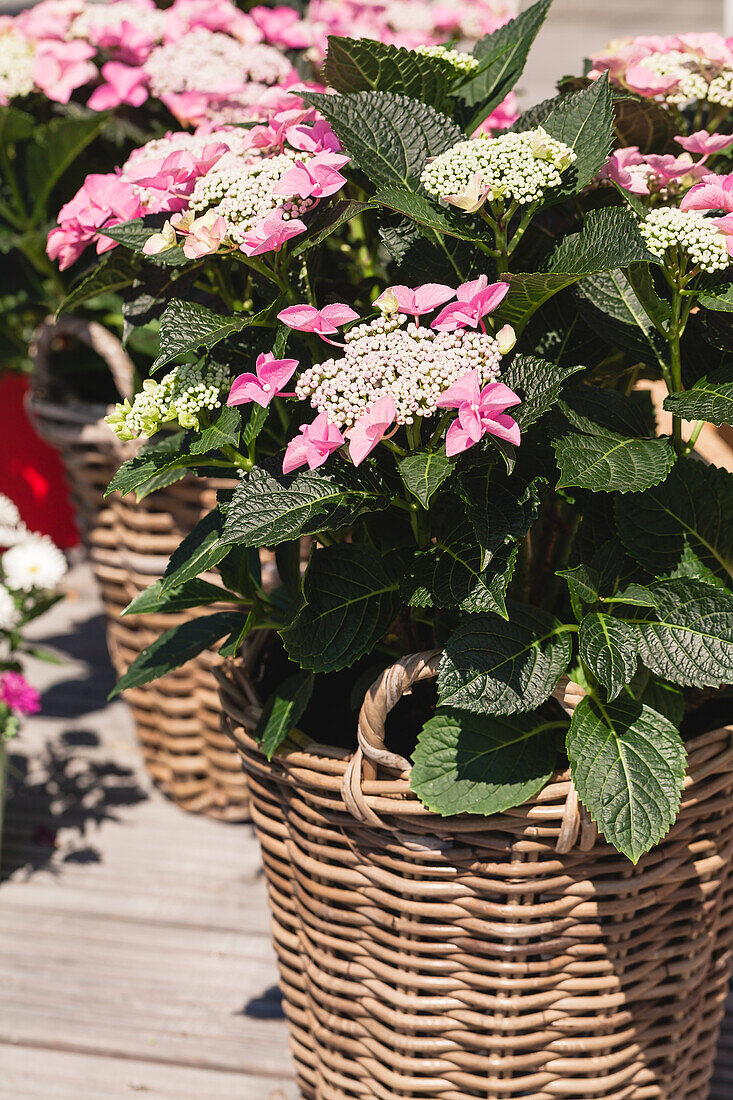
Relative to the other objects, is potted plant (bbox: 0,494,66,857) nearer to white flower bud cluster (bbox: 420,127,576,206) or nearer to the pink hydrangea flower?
the pink hydrangea flower

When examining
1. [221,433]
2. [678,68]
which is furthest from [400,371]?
[678,68]

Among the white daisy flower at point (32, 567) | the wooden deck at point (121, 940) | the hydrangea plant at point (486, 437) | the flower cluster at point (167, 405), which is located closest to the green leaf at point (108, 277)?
the hydrangea plant at point (486, 437)

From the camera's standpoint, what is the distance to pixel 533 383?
58 cm

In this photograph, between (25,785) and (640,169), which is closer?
(640,169)

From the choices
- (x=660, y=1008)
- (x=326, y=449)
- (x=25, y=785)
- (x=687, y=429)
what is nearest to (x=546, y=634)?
(x=326, y=449)

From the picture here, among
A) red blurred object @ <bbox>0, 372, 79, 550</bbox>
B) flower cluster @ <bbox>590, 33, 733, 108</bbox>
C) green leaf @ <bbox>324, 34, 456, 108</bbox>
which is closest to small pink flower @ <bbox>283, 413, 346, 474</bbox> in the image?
green leaf @ <bbox>324, 34, 456, 108</bbox>

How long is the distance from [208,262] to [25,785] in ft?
2.95

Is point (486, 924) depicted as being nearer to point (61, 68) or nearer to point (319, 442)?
point (319, 442)

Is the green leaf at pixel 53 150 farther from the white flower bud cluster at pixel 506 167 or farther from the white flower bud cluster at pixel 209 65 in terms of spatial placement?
the white flower bud cluster at pixel 506 167

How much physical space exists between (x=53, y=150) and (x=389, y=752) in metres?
0.90

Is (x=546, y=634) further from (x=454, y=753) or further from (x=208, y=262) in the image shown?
(x=208, y=262)

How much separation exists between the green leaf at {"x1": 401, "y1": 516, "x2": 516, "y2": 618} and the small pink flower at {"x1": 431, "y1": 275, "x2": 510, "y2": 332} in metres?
0.13

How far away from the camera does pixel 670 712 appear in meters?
0.69

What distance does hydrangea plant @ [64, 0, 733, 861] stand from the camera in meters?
0.57
